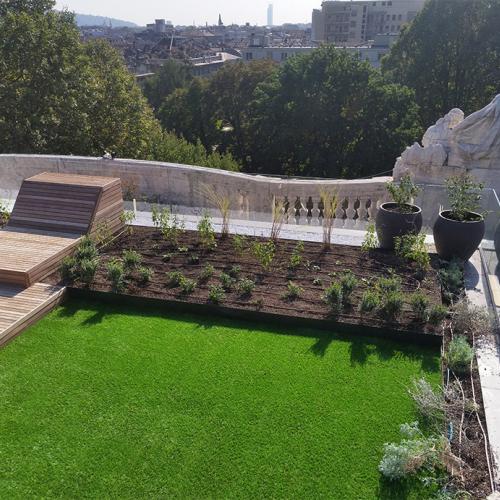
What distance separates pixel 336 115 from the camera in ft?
72.6

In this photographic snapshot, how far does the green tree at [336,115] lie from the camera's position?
21578mm

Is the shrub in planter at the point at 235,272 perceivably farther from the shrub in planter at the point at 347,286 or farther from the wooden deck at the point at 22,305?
the wooden deck at the point at 22,305

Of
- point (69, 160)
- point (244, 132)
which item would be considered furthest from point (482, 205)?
point (244, 132)

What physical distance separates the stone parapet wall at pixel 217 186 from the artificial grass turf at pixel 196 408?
416 centimetres

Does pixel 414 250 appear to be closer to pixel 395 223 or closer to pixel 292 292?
pixel 395 223

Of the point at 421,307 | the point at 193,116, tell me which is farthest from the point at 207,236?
the point at 193,116

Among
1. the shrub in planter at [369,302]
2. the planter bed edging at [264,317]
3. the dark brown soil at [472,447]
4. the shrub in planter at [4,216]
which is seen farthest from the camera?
the shrub in planter at [4,216]

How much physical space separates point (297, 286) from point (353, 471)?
9.30ft

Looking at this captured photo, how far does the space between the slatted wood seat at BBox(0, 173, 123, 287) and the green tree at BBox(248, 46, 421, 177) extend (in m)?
16.0

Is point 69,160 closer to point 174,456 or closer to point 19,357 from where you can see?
point 19,357

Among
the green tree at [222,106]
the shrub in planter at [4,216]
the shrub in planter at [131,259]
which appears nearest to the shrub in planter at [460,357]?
the shrub in planter at [131,259]

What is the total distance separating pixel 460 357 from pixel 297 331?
1.80 metres

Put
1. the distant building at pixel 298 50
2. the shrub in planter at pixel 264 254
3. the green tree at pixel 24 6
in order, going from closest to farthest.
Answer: the shrub in planter at pixel 264 254 < the green tree at pixel 24 6 < the distant building at pixel 298 50

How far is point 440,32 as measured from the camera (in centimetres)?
2247
